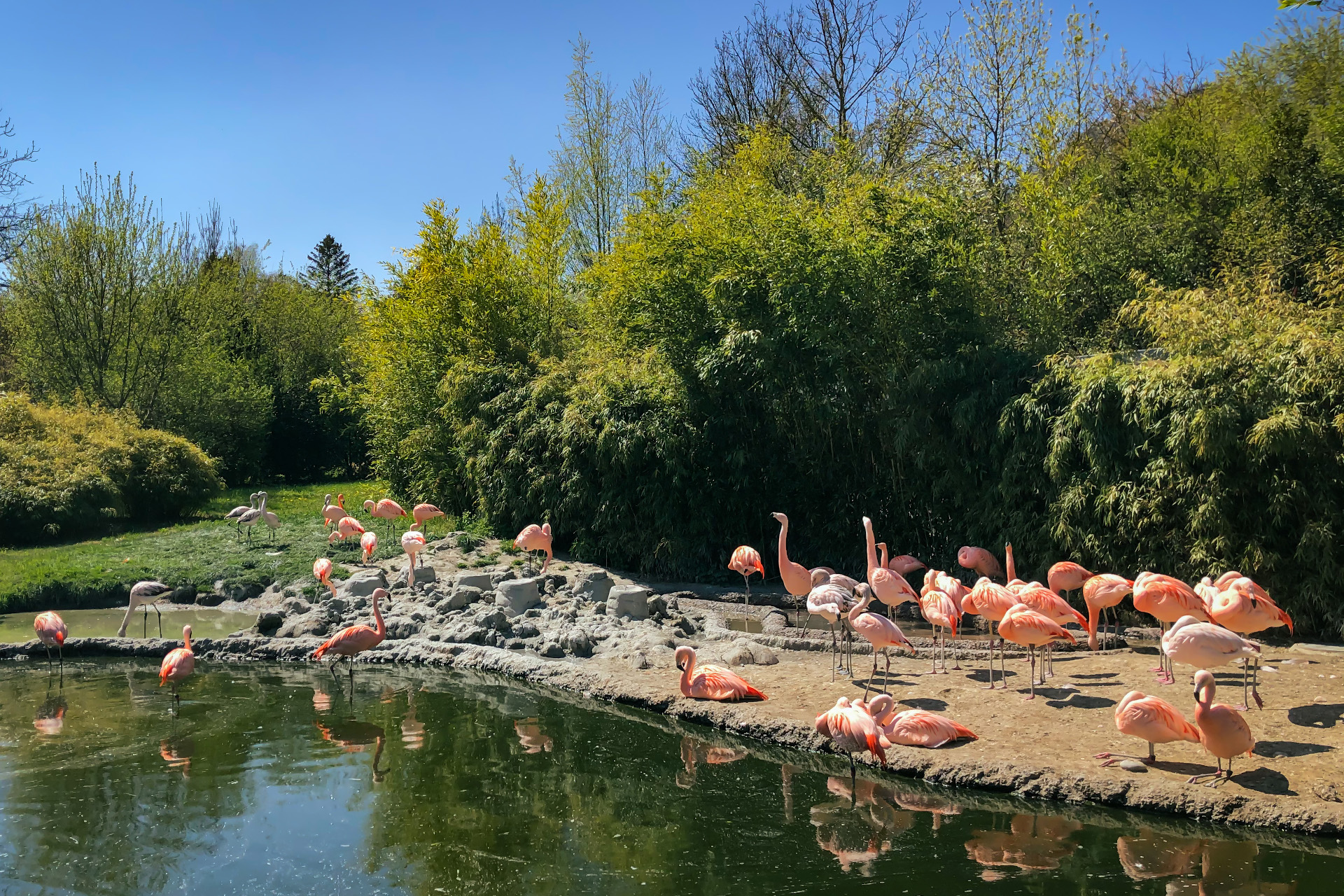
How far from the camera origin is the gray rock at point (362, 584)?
1016 cm

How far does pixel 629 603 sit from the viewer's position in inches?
364

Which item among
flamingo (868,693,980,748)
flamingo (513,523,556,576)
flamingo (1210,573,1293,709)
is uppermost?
flamingo (513,523,556,576)

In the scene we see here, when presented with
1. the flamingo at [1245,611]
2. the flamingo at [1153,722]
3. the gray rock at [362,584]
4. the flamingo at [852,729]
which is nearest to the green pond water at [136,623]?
the gray rock at [362,584]

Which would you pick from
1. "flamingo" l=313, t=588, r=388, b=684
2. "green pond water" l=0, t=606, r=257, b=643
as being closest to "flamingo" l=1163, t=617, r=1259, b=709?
"flamingo" l=313, t=588, r=388, b=684

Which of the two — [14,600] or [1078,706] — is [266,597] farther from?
[1078,706]

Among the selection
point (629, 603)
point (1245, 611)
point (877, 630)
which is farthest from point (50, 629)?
point (1245, 611)

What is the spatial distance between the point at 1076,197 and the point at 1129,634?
6224mm

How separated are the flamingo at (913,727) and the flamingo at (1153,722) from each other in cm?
89

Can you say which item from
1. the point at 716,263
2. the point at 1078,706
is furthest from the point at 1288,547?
the point at 716,263

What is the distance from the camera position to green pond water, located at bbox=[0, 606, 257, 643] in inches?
378

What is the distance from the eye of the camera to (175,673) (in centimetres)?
733

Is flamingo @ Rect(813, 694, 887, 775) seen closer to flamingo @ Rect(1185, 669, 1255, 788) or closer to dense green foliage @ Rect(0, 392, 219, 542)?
flamingo @ Rect(1185, 669, 1255, 788)

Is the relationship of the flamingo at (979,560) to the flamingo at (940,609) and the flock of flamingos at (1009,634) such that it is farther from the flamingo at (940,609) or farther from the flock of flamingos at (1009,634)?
the flamingo at (940,609)

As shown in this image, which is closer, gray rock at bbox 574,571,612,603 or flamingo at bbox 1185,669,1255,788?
flamingo at bbox 1185,669,1255,788
